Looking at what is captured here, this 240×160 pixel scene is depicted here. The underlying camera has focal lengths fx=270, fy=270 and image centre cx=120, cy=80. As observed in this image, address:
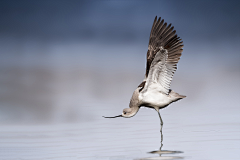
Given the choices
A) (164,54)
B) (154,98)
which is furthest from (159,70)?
(154,98)

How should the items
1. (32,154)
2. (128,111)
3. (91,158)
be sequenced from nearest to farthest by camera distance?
1. (91,158)
2. (32,154)
3. (128,111)

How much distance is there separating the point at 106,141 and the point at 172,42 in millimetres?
1628

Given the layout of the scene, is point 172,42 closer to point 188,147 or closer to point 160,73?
point 160,73

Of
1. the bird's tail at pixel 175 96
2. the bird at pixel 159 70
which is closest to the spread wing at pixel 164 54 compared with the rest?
the bird at pixel 159 70

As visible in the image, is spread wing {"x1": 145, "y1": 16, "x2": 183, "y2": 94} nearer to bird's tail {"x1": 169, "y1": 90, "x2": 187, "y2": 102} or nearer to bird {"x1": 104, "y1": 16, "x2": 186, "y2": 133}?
bird {"x1": 104, "y1": 16, "x2": 186, "y2": 133}

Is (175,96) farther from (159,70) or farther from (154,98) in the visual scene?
(159,70)

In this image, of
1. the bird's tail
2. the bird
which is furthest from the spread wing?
the bird's tail

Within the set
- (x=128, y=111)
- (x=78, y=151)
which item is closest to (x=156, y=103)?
(x=128, y=111)

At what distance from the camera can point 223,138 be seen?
3619 millimetres

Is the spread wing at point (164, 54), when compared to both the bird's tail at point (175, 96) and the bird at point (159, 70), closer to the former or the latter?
the bird at point (159, 70)

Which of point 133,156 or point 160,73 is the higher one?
point 160,73

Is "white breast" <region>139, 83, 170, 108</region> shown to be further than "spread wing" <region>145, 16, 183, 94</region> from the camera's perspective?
Yes

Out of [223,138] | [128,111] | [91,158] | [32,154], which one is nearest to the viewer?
[91,158]

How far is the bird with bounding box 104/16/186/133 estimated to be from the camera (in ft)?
11.9
